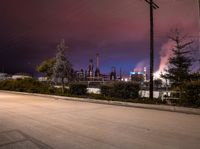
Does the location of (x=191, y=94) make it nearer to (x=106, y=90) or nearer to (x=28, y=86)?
(x=106, y=90)

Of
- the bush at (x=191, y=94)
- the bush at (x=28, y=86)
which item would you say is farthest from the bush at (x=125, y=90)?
the bush at (x=28, y=86)

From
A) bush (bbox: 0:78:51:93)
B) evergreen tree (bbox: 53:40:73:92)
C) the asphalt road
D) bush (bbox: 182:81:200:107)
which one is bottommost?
the asphalt road

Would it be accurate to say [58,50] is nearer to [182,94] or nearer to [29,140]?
[182,94]

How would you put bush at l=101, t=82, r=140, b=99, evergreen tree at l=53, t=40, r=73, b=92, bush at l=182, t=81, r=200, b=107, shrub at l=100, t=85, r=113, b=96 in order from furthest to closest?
evergreen tree at l=53, t=40, r=73, b=92
shrub at l=100, t=85, r=113, b=96
bush at l=101, t=82, r=140, b=99
bush at l=182, t=81, r=200, b=107

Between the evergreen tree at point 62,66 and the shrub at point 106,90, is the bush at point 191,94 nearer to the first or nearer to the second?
the shrub at point 106,90

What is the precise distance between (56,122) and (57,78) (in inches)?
785

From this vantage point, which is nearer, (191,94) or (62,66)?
(191,94)

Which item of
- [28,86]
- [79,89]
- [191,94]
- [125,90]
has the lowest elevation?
[191,94]

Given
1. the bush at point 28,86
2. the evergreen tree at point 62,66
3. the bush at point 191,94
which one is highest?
the evergreen tree at point 62,66

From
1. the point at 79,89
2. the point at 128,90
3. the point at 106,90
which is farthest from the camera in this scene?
the point at 79,89

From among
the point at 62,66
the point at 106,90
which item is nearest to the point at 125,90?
the point at 106,90

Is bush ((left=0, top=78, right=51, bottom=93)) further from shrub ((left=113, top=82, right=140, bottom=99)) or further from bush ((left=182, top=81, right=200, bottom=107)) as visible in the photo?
bush ((left=182, top=81, right=200, bottom=107))

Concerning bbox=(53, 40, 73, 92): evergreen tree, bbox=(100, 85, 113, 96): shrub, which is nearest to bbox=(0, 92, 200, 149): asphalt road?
bbox=(100, 85, 113, 96): shrub

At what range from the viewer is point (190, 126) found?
31.2 feet
